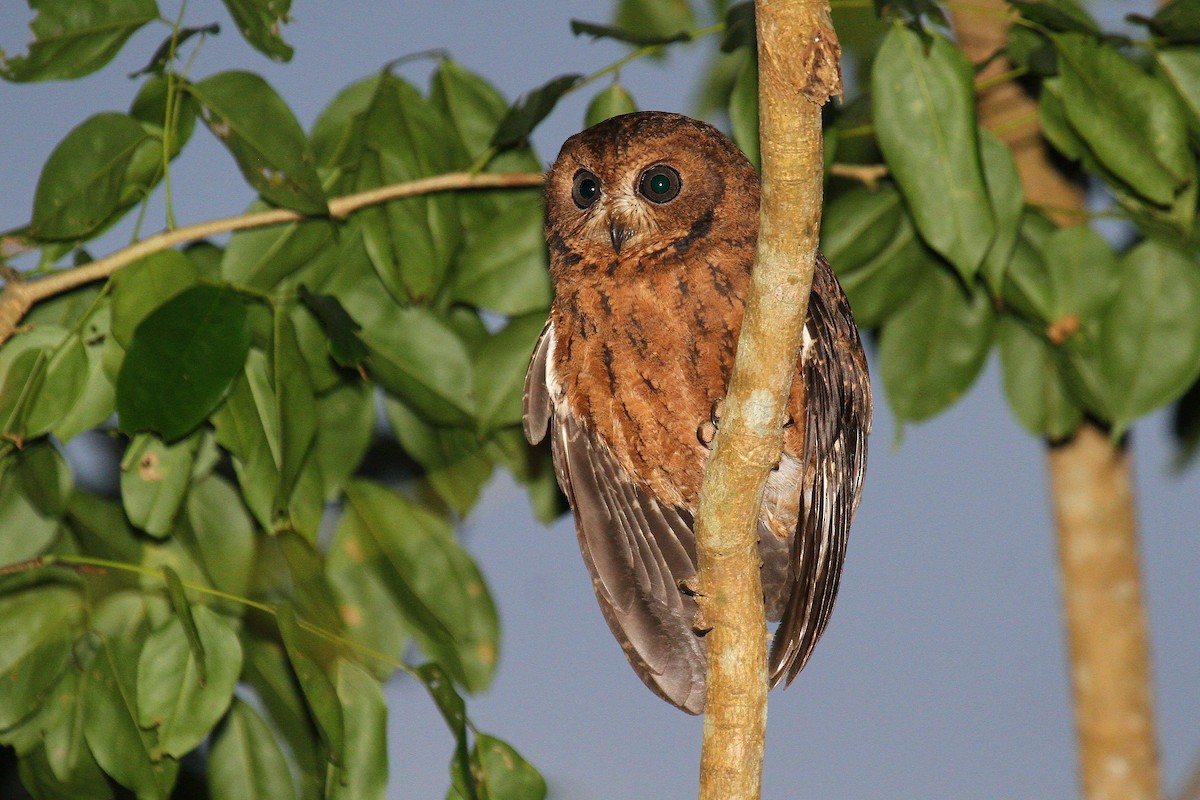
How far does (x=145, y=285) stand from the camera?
2768mm

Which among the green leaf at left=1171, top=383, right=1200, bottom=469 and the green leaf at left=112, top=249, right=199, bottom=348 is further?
the green leaf at left=1171, top=383, right=1200, bottom=469

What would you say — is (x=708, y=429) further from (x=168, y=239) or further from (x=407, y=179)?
(x=168, y=239)

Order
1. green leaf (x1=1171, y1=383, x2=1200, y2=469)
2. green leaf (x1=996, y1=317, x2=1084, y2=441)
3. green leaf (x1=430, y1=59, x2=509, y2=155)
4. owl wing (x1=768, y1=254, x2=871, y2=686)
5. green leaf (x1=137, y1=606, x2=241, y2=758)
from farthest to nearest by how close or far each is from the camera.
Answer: green leaf (x1=1171, y1=383, x2=1200, y2=469) → green leaf (x1=996, y1=317, x2=1084, y2=441) → green leaf (x1=430, y1=59, x2=509, y2=155) → owl wing (x1=768, y1=254, x2=871, y2=686) → green leaf (x1=137, y1=606, x2=241, y2=758)

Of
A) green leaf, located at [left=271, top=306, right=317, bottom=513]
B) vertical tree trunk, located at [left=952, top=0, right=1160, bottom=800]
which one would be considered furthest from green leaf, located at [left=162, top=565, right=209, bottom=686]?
vertical tree trunk, located at [left=952, top=0, right=1160, bottom=800]

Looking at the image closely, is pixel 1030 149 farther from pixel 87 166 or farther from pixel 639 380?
pixel 87 166

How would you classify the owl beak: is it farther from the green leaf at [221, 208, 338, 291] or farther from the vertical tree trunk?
the vertical tree trunk

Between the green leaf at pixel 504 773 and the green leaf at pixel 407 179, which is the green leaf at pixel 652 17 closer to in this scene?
the green leaf at pixel 407 179

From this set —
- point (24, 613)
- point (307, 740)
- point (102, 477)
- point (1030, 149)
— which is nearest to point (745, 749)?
point (307, 740)

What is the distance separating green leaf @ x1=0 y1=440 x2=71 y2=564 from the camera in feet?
9.27

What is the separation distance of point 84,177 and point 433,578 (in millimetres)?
1451

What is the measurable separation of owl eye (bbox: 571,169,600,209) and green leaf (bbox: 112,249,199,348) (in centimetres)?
115

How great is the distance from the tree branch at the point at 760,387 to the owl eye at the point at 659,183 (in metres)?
1.08

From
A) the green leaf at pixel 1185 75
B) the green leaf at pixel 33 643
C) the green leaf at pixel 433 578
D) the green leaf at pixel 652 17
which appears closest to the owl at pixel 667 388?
the green leaf at pixel 433 578

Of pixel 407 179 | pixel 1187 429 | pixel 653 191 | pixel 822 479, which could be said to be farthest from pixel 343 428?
pixel 1187 429
